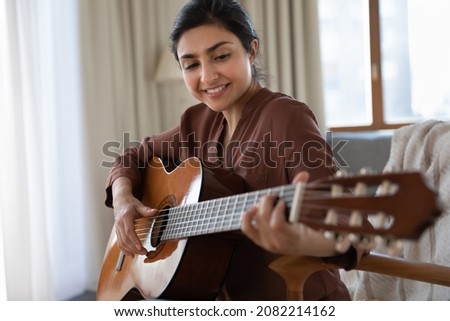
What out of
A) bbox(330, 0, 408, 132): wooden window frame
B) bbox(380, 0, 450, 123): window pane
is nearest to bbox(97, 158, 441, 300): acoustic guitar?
bbox(330, 0, 408, 132): wooden window frame

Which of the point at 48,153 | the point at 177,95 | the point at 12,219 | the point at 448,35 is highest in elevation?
the point at 448,35

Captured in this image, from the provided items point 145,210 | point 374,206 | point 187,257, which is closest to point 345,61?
point 145,210

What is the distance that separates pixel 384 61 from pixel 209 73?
7.52 ft

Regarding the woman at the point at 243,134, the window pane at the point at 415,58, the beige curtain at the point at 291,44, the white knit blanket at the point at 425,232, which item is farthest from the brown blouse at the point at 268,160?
the window pane at the point at 415,58

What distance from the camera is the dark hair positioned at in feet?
4.42

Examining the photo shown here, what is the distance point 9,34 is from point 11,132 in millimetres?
441

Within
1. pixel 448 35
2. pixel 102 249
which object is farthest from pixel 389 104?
pixel 102 249

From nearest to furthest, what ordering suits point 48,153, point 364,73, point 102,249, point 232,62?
point 232,62 < point 48,153 < point 102,249 < point 364,73

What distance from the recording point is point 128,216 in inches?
56.0

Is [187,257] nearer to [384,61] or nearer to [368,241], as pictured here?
[368,241]

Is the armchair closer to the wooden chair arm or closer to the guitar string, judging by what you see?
the wooden chair arm

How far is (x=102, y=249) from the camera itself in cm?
301

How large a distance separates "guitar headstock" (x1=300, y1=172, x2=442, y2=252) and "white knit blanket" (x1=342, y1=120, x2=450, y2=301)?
0.85m
